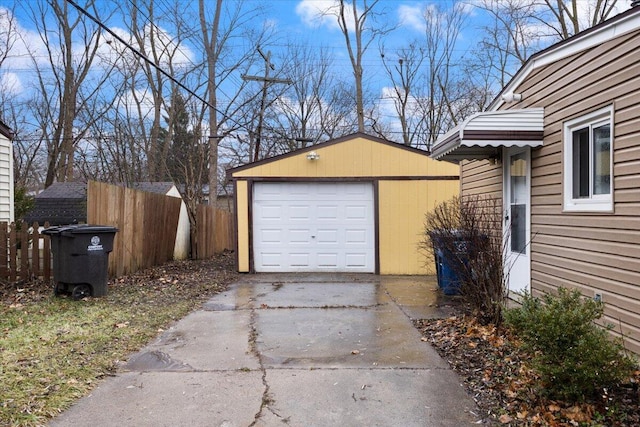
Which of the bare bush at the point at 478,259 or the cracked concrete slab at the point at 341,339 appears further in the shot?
the bare bush at the point at 478,259

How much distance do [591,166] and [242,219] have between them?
292 inches

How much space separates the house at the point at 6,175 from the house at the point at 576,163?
9334 mm

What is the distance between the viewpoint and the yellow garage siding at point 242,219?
10.6 meters

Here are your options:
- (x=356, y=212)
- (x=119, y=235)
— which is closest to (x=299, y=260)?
(x=356, y=212)

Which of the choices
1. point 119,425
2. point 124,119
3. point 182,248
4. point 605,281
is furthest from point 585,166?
point 124,119

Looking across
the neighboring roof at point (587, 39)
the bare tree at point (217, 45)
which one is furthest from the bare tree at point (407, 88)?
the neighboring roof at point (587, 39)

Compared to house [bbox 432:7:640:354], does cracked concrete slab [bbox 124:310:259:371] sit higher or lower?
lower

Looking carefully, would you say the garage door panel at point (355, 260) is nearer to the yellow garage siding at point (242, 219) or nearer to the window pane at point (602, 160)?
the yellow garage siding at point (242, 219)

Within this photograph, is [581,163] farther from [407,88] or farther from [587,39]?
[407,88]

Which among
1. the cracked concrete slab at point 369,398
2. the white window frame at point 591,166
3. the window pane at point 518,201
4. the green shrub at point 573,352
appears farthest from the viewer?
the window pane at point 518,201

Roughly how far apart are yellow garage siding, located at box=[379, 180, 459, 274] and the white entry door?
3.42 m

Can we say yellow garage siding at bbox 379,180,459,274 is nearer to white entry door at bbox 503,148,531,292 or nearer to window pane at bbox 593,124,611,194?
white entry door at bbox 503,148,531,292

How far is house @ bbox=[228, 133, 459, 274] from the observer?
10523 millimetres

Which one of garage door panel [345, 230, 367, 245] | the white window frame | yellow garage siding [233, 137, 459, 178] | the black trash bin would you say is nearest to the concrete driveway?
the black trash bin
